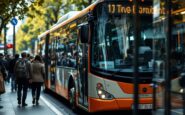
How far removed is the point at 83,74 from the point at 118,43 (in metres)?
1.57

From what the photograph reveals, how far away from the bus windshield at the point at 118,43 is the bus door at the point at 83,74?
0.59 metres

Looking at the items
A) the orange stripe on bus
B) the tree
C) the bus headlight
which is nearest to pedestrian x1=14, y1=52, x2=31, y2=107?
the bus headlight

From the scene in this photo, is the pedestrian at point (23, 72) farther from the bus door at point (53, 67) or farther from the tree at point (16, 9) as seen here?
the tree at point (16, 9)

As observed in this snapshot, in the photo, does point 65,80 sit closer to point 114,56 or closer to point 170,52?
point 114,56

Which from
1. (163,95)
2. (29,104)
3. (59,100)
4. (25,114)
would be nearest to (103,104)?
(25,114)

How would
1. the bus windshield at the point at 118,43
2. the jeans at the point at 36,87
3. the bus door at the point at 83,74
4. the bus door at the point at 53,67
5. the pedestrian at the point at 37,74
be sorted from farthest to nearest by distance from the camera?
the bus door at the point at 53,67, the jeans at the point at 36,87, the pedestrian at the point at 37,74, the bus door at the point at 83,74, the bus windshield at the point at 118,43

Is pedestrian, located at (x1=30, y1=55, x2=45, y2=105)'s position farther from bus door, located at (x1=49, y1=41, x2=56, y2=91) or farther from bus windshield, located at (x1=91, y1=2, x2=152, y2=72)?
bus windshield, located at (x1=91, y1=2, x2=152, y2=72)

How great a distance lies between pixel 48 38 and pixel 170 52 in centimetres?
1605

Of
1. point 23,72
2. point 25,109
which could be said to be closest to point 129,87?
point 25,109

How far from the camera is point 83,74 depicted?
1262 cm

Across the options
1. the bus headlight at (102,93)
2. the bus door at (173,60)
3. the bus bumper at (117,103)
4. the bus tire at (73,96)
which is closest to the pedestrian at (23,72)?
the bus tire at (73,96)

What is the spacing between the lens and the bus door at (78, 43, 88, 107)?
12328 mm

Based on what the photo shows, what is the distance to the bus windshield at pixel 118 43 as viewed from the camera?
11.4 metres

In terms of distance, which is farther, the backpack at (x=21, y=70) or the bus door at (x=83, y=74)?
the backpack at (x=21, y=70)
